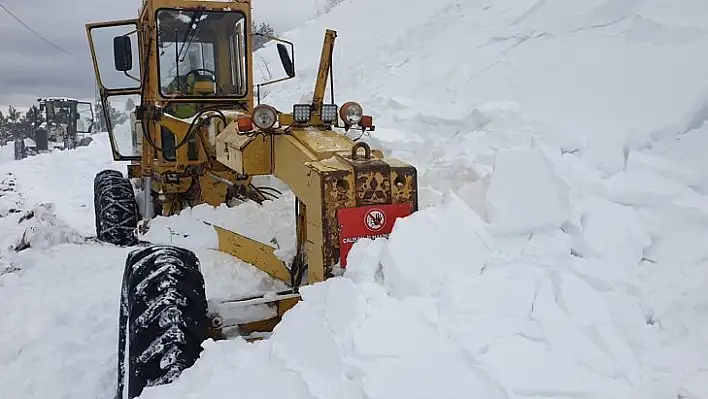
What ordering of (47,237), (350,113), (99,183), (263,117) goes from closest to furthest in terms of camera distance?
(263,117) < (350,113) < (47,237) < (99,183)

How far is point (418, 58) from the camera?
45.6 ft

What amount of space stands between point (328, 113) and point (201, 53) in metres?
3.33

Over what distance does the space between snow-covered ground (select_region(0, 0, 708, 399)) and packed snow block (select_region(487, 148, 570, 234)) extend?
1cm

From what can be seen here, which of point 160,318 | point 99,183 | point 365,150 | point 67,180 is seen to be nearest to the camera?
point 160,318

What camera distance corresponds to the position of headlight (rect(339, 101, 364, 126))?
15.3ft

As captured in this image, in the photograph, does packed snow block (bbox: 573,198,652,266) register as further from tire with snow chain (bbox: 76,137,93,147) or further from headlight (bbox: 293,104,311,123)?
tire with snow chain (bbox: 76,137,93,147)

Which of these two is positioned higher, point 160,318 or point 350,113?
point 350,113

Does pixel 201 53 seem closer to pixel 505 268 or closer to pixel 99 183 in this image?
pixel 99 183

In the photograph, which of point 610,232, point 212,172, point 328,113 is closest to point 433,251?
point 610,232

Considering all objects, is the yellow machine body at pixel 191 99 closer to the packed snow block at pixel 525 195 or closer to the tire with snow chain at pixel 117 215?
the tire with snow chain at pixel 117 215

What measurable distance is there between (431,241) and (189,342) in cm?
144

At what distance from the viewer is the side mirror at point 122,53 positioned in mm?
6582

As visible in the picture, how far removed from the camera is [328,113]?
468cm

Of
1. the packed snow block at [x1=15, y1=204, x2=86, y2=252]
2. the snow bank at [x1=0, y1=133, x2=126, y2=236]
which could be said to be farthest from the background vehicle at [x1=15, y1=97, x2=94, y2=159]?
the packed snow block at [x1=15, y1=204, x2=86, y2=252]
